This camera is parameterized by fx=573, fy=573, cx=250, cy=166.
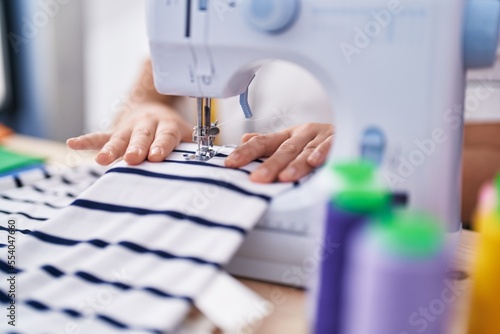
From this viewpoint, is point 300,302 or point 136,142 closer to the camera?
point 300,302

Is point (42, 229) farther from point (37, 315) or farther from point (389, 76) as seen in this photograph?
point (389, 76)

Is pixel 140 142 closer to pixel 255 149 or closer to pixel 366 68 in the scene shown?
pixel 255 149

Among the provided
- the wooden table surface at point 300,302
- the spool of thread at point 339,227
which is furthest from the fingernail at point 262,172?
the spool of thread at point 339,227

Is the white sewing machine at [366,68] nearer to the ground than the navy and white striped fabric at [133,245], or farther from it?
farther from it

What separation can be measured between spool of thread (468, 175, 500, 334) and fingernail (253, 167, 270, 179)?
0.98 ft

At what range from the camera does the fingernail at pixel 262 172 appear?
0.73 m

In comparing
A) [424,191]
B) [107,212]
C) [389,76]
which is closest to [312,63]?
[389,76]

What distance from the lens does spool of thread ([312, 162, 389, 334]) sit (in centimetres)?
47

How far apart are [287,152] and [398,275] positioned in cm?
39

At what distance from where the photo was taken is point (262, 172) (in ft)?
2.42

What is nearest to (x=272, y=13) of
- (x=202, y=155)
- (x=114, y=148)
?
(x=202, y=155)

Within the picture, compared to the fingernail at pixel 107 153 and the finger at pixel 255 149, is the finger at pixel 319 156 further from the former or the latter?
the fingernail at pixel 107 153

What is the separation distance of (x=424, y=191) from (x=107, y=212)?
1.24 ft

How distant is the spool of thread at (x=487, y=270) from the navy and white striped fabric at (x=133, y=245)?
251mm
